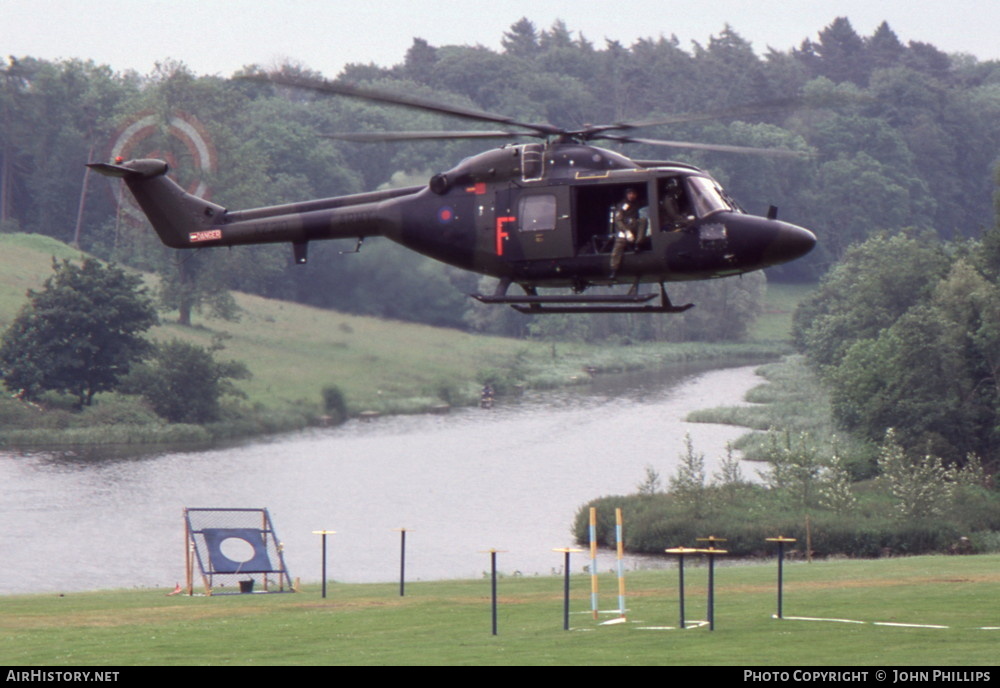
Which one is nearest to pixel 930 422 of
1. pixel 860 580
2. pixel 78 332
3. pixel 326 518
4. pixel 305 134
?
pixel 326 518

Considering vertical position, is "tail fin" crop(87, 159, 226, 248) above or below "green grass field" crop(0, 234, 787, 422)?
below

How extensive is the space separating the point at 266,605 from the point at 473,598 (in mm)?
3937

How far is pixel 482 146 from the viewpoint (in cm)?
9388

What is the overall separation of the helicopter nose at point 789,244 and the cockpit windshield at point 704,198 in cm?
97

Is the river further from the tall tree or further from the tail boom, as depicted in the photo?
the tail boom

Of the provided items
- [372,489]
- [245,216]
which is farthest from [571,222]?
[372,489]

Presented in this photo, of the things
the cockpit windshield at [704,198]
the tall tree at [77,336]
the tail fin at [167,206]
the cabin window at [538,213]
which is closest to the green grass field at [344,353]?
the tall tree at [77,336]

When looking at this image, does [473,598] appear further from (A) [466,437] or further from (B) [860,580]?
(A) [466,437]

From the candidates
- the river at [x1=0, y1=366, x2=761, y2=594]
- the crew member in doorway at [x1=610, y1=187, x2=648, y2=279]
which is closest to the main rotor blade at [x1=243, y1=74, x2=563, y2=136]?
the crew member in doorway at [x1=610, y1=187, x2=648, y2=279]

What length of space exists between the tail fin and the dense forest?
34.0 meters

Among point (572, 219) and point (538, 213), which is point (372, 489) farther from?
point (572, 219)

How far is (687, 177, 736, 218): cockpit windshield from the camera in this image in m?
21.7

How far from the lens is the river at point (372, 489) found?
42875 millimetres

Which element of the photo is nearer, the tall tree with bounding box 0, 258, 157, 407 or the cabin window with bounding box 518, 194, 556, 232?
the cabin window with bounding box 518, 194, 556, 232
